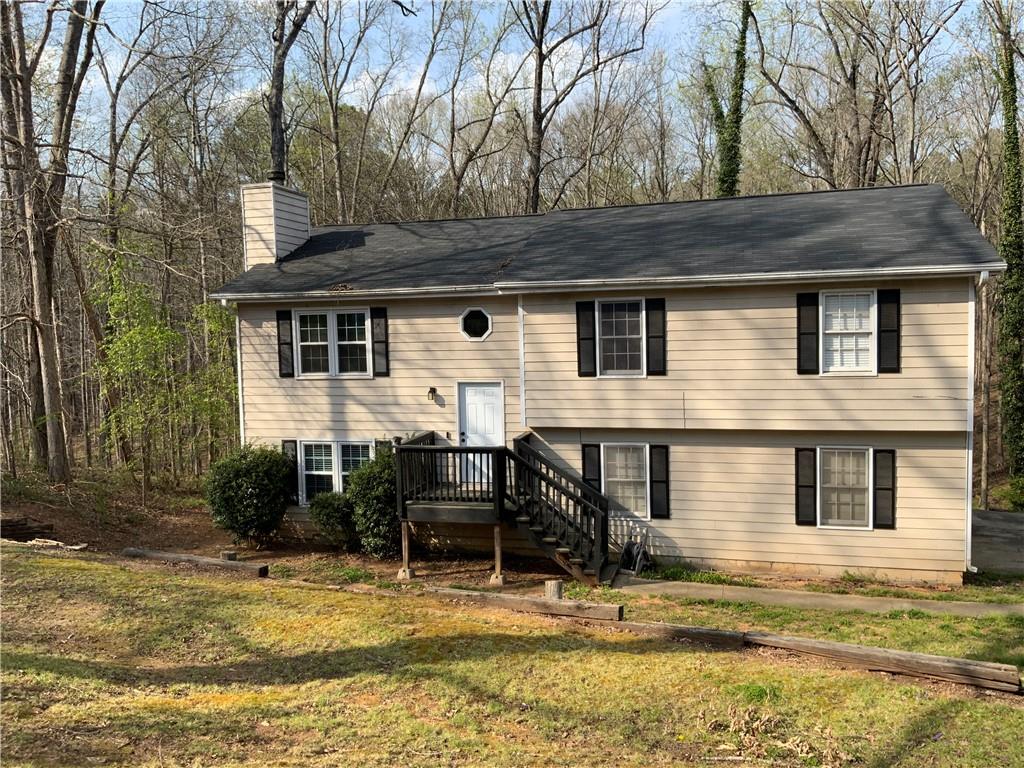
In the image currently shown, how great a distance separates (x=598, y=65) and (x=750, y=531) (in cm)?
2256

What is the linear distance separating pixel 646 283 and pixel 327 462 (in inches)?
296

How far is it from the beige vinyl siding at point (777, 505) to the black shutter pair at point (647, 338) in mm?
1198

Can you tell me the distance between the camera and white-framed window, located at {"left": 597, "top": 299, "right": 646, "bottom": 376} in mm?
12586

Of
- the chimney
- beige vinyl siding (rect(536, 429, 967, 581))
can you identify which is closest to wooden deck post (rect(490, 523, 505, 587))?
beige vinyl siding (rect(536, 429, 967, 581))

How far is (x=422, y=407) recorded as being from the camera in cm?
1419

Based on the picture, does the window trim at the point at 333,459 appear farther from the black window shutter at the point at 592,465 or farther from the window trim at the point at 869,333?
the window trim at the point at 869,333

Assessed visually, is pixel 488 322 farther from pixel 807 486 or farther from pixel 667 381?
pixel 807 486

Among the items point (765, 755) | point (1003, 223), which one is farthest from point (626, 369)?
point (1003, 223)

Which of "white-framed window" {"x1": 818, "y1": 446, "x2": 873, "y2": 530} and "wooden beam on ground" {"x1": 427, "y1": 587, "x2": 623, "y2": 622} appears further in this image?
"white-framed window" {"x1": 818, "y1": 446, "x2": 873, "y2": 530}

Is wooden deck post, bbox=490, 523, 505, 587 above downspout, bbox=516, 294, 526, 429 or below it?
below

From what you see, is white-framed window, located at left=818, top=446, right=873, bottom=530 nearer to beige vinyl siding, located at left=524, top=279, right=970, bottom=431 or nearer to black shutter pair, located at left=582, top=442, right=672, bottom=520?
beige vinyl siding, located at left=524, top=279, right=970, bottom=431

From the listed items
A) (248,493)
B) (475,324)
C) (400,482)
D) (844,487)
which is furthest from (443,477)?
(844,487)

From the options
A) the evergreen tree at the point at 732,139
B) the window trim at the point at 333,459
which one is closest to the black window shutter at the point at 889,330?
the window trim at the point at 333,459

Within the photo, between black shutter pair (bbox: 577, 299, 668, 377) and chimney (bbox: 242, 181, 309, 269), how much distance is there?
7.71 metres
